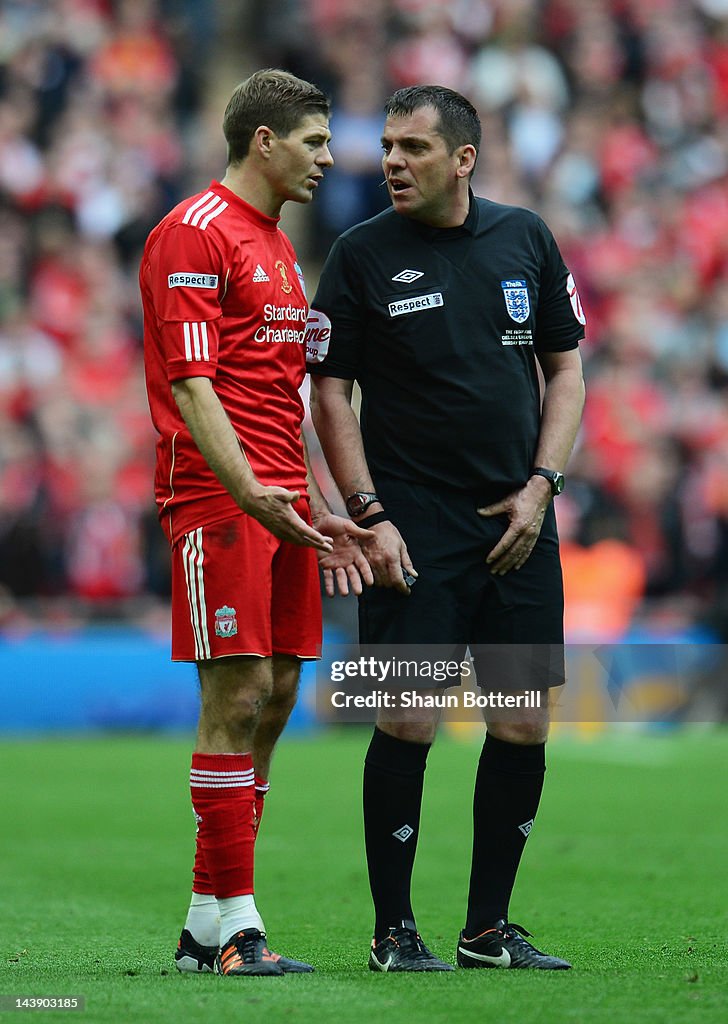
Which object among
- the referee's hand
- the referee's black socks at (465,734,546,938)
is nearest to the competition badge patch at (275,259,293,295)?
the referee's hand

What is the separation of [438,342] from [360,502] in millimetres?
503

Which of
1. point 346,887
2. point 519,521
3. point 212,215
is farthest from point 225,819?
point 346,887

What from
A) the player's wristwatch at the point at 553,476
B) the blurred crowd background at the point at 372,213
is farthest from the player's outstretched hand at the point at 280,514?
the blurred crowd background at the point at 372,213

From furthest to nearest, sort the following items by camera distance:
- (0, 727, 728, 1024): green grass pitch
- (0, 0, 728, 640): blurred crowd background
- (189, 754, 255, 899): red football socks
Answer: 1. (0, 0, 728, 640): blurred crowd background
2. (189, 754, 255, 899): red football socks
3. (0, 727, 728, 1024): green grass pitch

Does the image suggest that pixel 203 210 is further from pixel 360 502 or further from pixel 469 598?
pixel 469 598

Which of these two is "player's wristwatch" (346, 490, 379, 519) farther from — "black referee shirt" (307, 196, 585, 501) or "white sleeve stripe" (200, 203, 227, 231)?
"white sleeve stripe" (200, 203, 227, 231)

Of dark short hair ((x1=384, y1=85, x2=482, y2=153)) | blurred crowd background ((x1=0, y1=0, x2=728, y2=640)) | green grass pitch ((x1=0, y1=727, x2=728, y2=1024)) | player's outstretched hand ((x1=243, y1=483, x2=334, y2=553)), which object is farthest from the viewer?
blurred crowd background ((x1=0, y1=0, x2=728, y2=640))

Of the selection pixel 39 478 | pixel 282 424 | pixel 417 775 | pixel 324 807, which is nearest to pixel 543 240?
pixel 282 424

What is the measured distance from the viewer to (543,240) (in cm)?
525

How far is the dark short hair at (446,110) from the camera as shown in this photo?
198 inches

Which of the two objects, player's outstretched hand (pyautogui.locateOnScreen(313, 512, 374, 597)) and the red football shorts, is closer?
the red football shorts

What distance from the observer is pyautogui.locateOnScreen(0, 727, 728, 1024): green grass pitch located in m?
4.21

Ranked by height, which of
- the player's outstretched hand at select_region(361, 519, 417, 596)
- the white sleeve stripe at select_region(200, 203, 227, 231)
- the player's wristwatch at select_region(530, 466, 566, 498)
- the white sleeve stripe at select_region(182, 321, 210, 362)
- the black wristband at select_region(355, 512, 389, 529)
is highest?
the white sleeve stripe at select_region(200, 203, 227, 231)

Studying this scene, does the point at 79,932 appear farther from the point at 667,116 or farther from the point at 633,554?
the point at 667,116
